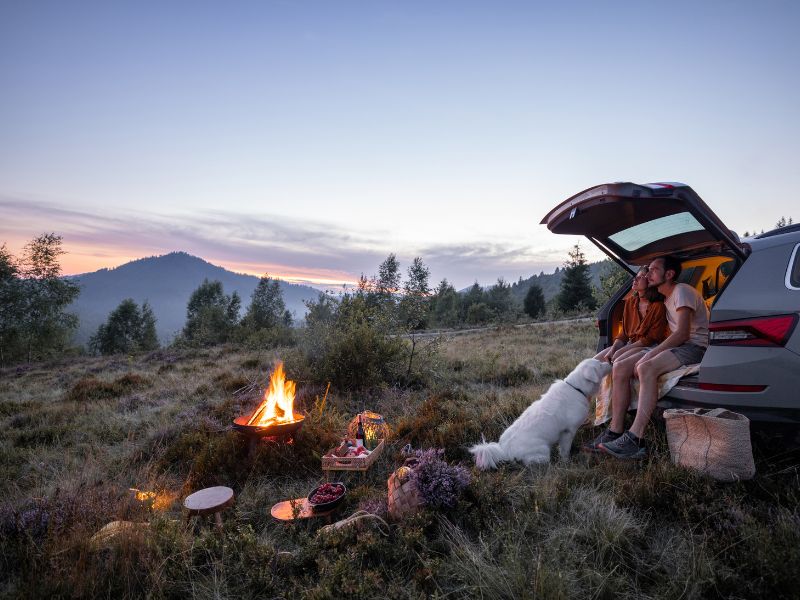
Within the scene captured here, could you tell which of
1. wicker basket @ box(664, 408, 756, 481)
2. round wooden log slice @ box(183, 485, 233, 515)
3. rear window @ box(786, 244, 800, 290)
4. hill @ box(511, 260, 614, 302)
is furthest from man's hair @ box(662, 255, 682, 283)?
hill @ box(511, 260, 614, 302)

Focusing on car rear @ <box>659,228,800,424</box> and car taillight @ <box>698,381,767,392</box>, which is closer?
car rear @ <box>659,228,800,424</box>

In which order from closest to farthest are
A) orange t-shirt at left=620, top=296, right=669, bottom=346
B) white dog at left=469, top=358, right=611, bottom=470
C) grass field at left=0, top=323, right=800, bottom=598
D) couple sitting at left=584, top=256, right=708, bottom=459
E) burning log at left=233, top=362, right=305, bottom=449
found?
grass field at left=0, top=323, right=800, bottom=598 → couple sitting at left=584, top=256, right=708, bottom=459 → white dog at left=469, top=358, right=611, bottom=470 → orange t-shirt at left=620, top=296, right=669, bottom=346 → burning log at left=233, top=362, right=305, bottom=449

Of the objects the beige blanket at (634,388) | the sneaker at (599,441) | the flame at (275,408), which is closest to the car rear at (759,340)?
the beige blanket at (634,388)

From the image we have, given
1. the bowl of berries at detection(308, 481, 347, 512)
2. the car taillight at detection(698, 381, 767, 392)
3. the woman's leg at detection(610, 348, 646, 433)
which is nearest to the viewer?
the car taillight at detection(698, 381, 767, 392)

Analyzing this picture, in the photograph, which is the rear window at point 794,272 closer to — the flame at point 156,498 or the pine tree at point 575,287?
the flame at point 156,498

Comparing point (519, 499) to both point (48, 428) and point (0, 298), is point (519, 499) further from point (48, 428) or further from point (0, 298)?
point (0, 298)

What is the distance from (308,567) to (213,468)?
2.24 meters

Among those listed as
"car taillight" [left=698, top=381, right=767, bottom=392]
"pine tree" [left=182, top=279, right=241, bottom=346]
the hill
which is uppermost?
the hill

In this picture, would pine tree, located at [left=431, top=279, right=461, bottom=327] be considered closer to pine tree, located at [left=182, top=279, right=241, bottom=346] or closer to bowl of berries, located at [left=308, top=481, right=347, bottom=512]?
pine tree, located at [left=182, top=279, right=241, bottom=346]

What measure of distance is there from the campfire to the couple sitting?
3.44 meters

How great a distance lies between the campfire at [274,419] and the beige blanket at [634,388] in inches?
143

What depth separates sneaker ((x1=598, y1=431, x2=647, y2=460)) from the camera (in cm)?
368

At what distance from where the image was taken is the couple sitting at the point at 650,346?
3.78m

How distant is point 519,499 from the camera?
3154 millimetres
